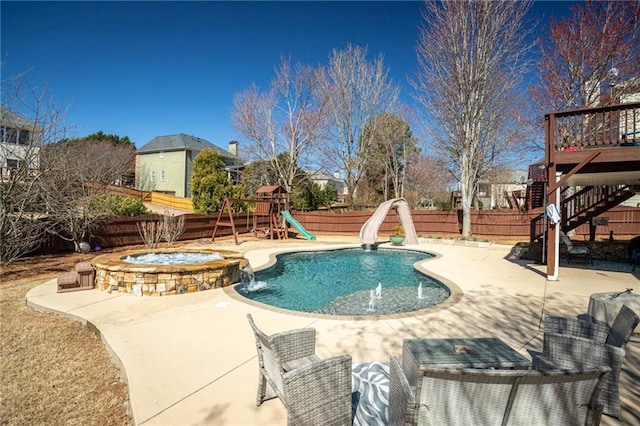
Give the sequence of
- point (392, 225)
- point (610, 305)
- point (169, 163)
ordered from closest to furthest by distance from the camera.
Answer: point (610, 305) → point (392, 225) → point (169, 163)

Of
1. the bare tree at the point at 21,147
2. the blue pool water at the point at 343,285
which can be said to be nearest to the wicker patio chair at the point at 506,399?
the blue pool water at the point at 343,285

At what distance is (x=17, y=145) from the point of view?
8062 mm

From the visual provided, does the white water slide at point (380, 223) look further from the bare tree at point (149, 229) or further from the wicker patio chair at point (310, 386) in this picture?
the wicker patio chair at point (310, 386)

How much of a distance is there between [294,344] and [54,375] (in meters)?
2.63

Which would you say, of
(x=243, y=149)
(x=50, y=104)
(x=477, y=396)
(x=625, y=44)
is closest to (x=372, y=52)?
(x=243, y=149)

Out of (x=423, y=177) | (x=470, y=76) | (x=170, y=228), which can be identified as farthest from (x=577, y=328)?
(x=423, y=177)

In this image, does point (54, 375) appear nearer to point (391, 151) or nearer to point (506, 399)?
point (506, 399)

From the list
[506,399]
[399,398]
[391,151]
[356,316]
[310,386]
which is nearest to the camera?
[506,399]

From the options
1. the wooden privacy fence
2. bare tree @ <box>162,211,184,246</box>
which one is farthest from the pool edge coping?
the wooden privacy fence

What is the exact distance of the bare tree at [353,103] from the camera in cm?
2322

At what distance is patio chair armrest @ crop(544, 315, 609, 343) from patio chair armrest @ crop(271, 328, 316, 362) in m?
2.32

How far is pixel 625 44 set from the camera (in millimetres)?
14117

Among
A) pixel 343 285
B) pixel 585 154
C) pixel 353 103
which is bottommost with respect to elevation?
pixel 343 285

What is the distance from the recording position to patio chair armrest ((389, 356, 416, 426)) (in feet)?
6.14
